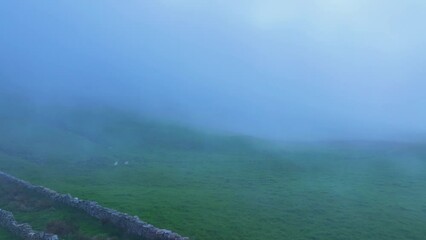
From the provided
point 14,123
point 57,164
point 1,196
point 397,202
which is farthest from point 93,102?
point 397,202

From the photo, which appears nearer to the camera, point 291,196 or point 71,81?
point 291,196

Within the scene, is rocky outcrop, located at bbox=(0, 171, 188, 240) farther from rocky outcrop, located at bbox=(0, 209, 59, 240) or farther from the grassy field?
rocky outcrop, located at bbox=(0, 209, 59, 240)

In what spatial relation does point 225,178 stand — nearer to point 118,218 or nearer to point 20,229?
point 118,218

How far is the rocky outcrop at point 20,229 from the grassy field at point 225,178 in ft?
2.84

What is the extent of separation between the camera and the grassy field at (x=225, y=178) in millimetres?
32406

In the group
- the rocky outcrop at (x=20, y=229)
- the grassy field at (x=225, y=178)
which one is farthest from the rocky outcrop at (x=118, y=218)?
the rocky outcrop at (x=20, y=229)

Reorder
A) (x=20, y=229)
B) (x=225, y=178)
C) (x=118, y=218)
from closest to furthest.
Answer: (x=118, y=218) < (x=20, y=229) < (x=225, y=178)

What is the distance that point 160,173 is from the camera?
52.0 m

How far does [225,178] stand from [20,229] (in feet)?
70.4

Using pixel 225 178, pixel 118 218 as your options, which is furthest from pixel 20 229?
pixel 225 178

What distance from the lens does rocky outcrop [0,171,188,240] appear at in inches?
1091

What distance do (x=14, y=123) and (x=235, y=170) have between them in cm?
4503

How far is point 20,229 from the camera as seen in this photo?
3119 cm

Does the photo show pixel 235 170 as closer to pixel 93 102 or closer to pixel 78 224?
pixel 78 224
